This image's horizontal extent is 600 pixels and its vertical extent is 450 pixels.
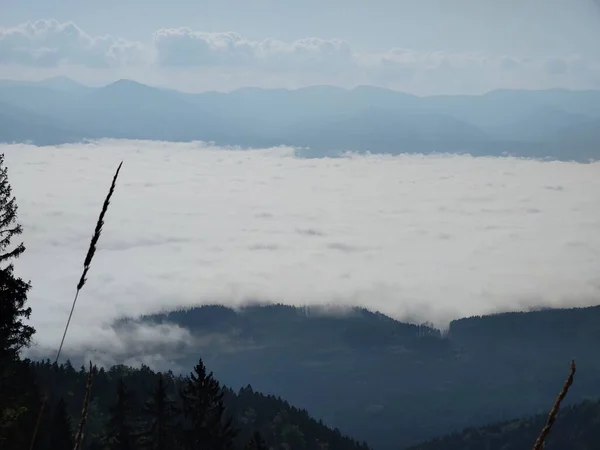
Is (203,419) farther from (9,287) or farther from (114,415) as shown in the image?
(9,287)

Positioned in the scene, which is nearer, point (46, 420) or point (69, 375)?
point (46, 420)

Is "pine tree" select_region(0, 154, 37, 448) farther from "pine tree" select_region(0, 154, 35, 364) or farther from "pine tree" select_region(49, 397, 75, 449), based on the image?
"pine tree" select_region(49, 397, 75, 449)

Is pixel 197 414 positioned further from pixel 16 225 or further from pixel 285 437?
pixel 285 437

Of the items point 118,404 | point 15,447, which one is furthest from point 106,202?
point 118,404

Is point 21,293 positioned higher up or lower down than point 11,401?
higher up

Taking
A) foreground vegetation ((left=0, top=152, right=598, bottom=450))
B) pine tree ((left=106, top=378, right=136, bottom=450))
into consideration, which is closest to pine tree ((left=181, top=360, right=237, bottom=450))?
foreground vegetation ((left=0, top=152, right=598, bottom=450))

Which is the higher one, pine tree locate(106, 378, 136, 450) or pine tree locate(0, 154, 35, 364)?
pine tree locate(0, 154, 35, 364)

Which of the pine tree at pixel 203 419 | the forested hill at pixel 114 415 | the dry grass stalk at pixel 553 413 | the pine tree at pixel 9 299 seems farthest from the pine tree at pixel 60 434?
the dry grass stalk at pixel 553 413

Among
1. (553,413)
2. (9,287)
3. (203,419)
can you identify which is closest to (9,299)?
(9,287)
